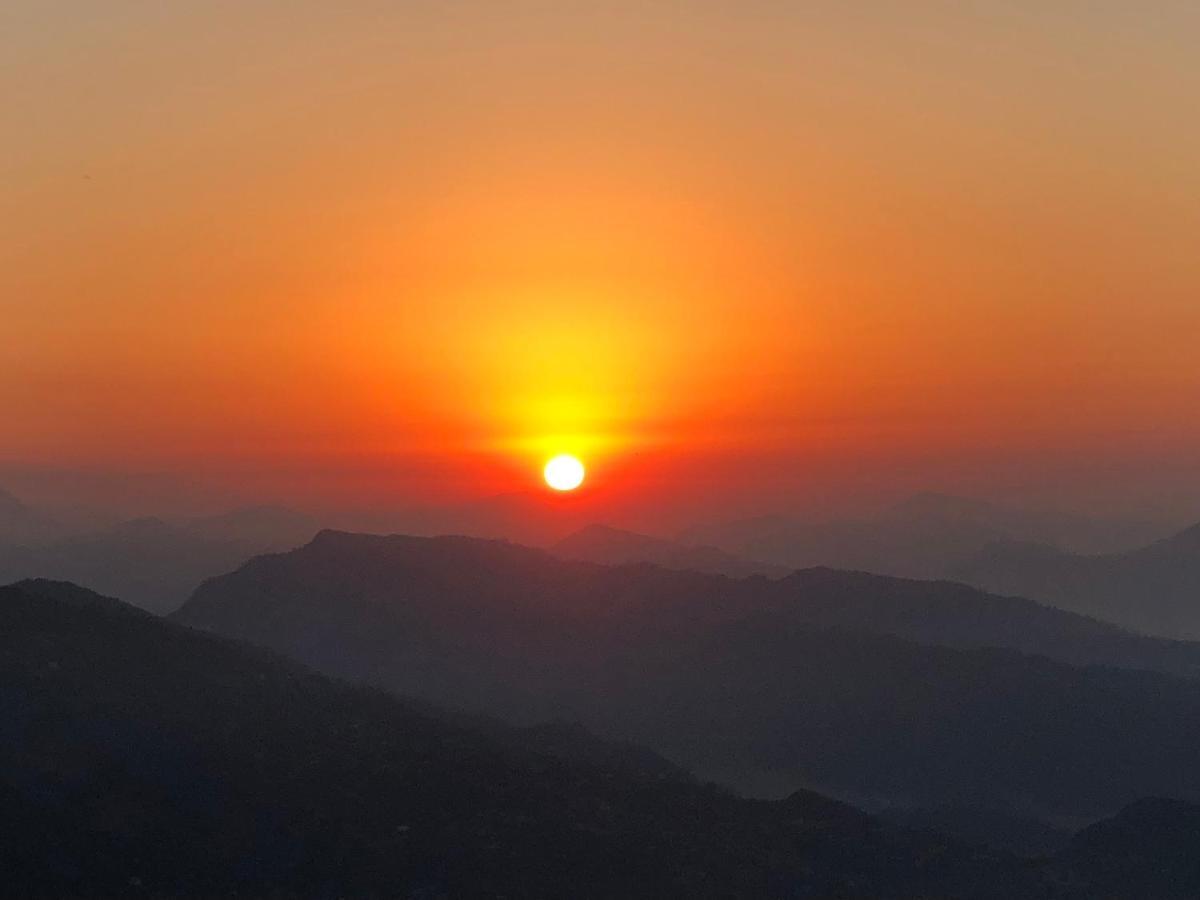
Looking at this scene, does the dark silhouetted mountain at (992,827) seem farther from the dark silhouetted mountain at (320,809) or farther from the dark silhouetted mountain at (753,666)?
the dark silhouetted mountain at (320,809)

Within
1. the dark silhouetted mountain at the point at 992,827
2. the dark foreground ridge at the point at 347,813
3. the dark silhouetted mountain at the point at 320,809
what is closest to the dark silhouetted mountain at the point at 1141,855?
the dark foreground ridge at the point at 347,813

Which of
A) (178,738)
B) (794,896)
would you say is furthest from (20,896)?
(794,896)

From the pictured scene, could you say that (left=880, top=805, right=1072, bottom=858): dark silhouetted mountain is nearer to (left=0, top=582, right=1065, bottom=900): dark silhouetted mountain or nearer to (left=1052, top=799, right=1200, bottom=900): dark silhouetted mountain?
(left=1052, top=799, right=1200, bottom=900): dark silhouetted mountain

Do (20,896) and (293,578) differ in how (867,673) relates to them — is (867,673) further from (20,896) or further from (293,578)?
(20,896)

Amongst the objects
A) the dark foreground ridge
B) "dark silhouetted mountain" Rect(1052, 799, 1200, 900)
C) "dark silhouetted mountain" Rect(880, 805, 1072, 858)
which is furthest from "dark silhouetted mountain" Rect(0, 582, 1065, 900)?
"dark silhouetted mountain" Rect(880, 805, 1072, 858)

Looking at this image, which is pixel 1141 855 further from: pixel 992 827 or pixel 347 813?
pixel 347 813

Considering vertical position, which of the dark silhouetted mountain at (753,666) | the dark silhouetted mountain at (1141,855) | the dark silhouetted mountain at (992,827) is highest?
the dark silhouetted mountain at (753,666)

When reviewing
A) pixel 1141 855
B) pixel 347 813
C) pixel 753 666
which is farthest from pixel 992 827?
pixel 347 813
